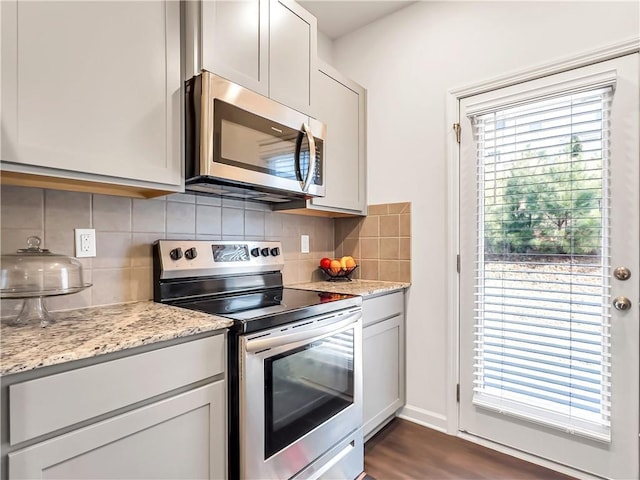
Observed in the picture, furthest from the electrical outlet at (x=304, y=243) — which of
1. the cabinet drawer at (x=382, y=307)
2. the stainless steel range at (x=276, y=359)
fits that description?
the cabinet drawer at (x=382, y=307)

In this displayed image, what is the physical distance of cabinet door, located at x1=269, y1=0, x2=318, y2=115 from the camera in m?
1.71

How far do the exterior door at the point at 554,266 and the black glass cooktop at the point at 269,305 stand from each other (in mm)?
854

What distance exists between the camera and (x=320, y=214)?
248 cm

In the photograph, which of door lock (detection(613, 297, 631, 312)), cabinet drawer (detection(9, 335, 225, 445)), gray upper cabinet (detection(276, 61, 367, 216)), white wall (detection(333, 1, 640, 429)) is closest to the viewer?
cabinet drawer (detection(9, 335, 225, 445))

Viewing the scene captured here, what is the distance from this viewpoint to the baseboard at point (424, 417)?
2176 millimetres

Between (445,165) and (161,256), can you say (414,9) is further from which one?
(161,256)

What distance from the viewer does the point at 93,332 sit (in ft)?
3.53

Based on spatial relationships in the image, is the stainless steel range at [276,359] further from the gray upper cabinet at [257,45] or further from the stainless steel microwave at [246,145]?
the gray upper cabinet at [257,45]

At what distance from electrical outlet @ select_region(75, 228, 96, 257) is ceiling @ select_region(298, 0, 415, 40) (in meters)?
1.93

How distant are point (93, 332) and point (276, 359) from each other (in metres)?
0.62

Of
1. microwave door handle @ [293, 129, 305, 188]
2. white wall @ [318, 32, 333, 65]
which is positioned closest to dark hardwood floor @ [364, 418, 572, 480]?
microwave door handle @ [293, 129, 305, 188]

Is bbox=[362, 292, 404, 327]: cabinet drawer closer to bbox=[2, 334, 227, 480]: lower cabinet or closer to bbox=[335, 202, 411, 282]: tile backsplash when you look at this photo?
bbox=[335, 202, 411, 282]: tile backsplash

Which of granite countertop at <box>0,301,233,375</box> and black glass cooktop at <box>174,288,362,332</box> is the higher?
granite countertop at <box>0,301,233,375</box>

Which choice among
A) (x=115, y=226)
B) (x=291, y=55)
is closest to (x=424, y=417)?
(x=115, y=226)
